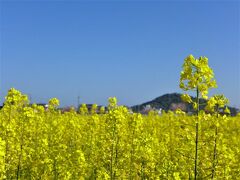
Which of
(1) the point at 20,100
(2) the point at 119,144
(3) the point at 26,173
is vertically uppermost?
(1) the point at 20,100

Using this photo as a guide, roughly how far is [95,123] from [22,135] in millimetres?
4916

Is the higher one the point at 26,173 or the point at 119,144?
the point at 119,144

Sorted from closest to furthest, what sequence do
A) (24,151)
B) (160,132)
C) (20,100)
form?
(24,151), (20,100), (160,132)

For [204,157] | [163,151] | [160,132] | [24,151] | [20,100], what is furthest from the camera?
[160,132]

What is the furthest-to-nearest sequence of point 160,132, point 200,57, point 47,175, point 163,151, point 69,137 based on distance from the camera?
point 160,132 < point 69,137 < point 163,151 < point 47,175 < point 200,57

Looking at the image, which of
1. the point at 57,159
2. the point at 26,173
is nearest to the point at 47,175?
the point at 57,159

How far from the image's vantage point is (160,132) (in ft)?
58.6

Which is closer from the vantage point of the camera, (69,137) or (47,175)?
(47,175)

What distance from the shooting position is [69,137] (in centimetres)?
1475

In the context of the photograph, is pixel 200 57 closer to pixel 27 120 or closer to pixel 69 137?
pixel 27 120

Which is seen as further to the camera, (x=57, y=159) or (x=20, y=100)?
(x=20, y=100)

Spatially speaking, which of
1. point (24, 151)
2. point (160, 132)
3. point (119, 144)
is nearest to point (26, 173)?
point (24, 151)

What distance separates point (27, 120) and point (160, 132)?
8.28 m

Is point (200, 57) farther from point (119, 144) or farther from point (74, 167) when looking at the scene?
point (74, 167)
